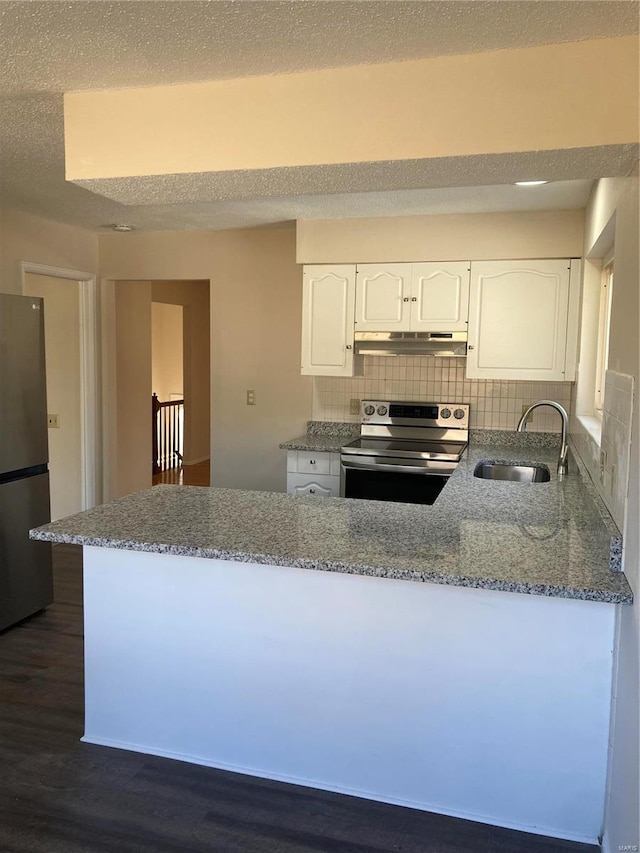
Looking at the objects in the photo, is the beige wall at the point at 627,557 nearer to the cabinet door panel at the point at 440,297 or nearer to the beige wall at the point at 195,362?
the cabinet door panel at the point at 440,297

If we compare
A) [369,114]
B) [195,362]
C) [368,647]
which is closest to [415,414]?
[368,647]

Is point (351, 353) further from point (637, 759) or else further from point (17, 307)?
point (637, 759)

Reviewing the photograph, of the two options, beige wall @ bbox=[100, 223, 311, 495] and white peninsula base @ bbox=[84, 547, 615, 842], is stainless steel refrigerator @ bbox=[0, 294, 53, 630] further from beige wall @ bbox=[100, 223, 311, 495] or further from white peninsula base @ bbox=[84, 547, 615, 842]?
beige wall @ bbox=[100, 223, 311, 495]

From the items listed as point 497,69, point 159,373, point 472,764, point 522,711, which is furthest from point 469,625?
point 159,373

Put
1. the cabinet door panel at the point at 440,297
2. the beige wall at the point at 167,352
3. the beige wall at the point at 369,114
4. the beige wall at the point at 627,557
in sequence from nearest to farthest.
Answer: the beige wall at the point at 627,557 < the beige wall at the point at 369,114 < the cabinet door panel at the point at 440,297 < the beige wall at the point at 167,352

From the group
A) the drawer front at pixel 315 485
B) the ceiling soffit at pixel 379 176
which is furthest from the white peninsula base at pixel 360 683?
the drawer front at pixel 315 485

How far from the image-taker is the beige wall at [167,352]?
1047 cm

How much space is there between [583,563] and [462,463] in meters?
1.77

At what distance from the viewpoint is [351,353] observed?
4285 mm

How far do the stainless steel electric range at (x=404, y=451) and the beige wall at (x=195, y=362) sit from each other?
402 cm

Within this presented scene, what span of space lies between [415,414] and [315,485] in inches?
32.8

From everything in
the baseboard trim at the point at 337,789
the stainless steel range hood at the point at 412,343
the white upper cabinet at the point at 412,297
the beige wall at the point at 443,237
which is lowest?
the baseboard trim at the point at 337,789

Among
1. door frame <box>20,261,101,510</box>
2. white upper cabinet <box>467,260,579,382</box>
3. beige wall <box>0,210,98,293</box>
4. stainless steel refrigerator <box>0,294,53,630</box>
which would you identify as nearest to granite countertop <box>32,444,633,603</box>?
stainless steel refrigerator <box>0,294,53,630</box>

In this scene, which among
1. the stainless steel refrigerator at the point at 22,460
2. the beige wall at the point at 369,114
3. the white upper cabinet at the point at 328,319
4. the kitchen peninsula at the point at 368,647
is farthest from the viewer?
the white upper cabinet at the point at 328,319
